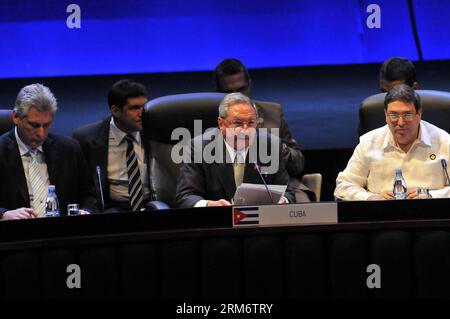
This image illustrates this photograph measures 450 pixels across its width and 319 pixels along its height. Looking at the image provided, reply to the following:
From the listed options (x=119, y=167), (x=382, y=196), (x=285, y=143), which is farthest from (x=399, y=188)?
(x=119, y=167)

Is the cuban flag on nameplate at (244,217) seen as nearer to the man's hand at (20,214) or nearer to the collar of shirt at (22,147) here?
the man's hand at (20,214)

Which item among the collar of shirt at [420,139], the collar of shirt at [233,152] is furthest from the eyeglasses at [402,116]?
the collar of shirt at [233,152]

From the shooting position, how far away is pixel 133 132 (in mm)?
4883

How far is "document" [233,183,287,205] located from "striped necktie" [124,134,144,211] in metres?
1.10

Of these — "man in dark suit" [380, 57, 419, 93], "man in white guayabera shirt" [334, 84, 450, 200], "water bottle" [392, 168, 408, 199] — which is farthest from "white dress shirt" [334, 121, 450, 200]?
"man in dark suit" [380, 57, 419, 93]

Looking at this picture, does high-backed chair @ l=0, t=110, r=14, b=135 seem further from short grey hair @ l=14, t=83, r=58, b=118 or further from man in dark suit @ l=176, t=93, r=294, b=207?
man in dark suit @ l=176, t=93, r=294, b=207

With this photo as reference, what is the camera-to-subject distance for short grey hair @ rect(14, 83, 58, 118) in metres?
4.19

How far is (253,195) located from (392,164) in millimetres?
989

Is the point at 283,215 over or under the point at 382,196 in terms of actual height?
under

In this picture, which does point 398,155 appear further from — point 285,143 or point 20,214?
point 20,214

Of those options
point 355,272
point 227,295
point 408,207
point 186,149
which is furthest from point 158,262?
point 186,149

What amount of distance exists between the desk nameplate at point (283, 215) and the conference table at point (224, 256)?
0.02 meters

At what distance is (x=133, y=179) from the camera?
15.8 ft
